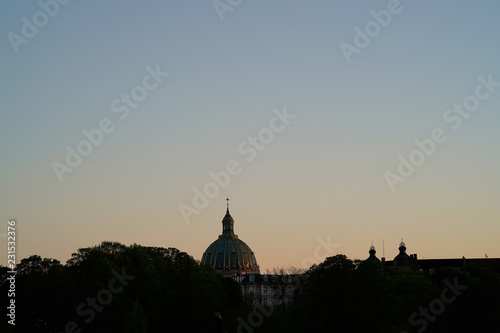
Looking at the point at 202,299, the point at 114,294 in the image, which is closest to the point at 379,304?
the point at 114,294

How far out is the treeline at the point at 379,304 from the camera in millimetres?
102188

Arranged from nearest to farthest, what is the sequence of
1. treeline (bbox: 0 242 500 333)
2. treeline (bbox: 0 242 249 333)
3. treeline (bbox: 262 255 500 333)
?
treeline (bbox: 0 242 249 333) → treeline (bbox: 0 242 500 333) → treeline (bbox: 262 255 500 333)

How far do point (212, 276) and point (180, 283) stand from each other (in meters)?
17.5

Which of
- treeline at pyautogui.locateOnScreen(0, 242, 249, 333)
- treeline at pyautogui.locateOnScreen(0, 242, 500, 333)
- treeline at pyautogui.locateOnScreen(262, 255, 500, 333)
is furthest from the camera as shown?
treeline at pyautogui.locateOnScreen(262, 255, 500, 333)

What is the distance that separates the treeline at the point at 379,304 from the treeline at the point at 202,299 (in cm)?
12

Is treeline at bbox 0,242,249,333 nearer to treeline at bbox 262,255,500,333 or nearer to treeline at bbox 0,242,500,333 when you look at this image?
treeline at bbox 0,242,500,333

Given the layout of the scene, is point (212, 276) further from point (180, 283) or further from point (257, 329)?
point (257, 329)

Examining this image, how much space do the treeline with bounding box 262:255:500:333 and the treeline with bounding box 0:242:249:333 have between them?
14.1 m

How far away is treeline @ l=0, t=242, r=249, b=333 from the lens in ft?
326

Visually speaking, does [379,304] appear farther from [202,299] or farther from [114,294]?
[202,299]

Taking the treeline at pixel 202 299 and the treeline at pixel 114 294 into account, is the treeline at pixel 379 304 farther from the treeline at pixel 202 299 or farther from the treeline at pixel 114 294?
the treeline at pixel 114 294

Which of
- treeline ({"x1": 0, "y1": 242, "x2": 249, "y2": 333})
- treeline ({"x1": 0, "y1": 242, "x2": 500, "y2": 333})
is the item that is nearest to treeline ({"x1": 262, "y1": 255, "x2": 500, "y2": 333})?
treeline ({"x1": 0, "y1": 242, "x2": 500, "y2": 333})

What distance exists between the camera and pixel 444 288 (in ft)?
454

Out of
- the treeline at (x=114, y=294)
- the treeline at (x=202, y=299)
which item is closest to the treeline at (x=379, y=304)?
the treeline at (x=202, y=299)
